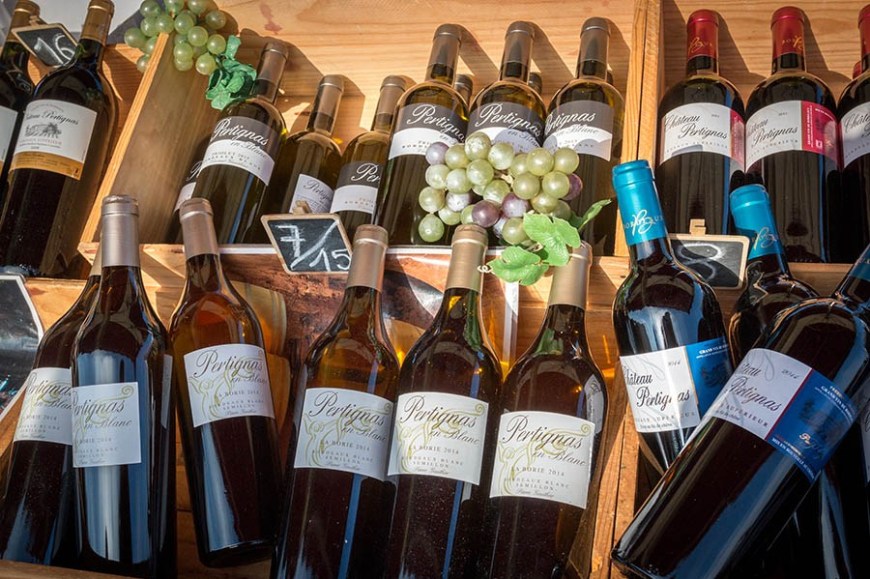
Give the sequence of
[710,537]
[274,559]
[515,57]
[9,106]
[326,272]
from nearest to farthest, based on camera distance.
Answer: [710,537]
[274,559]
[326,272]
[515,57]
[9,106]

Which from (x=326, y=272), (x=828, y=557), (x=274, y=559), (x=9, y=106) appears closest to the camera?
(x=828, y=557)

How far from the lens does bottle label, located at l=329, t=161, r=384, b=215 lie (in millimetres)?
1242

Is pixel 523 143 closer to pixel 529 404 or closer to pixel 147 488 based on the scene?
pixel 529 404

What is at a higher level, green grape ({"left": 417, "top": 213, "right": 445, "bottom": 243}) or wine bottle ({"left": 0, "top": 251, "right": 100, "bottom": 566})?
green grape ({"left": 417, "top": 213, "right": 445, "bottom": 243})

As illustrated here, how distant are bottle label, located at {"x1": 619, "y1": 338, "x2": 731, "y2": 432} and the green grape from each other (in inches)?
12.3

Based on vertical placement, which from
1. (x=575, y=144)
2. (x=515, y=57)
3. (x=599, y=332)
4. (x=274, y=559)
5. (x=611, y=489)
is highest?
(x=515, y=57)

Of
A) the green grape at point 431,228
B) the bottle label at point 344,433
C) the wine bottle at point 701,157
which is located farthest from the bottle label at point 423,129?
the bottle label at point 344,433

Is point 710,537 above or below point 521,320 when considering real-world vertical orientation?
below

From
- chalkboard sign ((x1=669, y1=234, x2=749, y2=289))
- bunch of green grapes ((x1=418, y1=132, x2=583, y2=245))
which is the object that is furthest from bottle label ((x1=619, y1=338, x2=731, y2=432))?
bunch of green grapes ((x1=418, y1=132, x2=583, y2=245))

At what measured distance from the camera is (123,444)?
900 millimetres

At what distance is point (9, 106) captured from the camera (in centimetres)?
144

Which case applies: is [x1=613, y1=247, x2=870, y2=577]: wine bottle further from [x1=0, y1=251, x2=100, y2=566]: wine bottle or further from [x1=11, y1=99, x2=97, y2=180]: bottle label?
[x1=11, y1=99, x2=97, y2=180]: bottle label

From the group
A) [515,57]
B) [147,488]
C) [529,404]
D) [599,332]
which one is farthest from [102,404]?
[515,57]

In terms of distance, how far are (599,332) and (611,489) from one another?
1.04 ft
